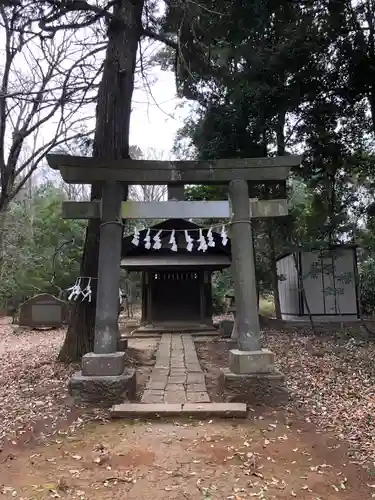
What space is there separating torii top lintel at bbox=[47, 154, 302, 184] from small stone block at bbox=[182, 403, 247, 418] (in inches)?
117

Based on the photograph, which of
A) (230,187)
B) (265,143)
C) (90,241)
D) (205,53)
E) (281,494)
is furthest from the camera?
(265,143)

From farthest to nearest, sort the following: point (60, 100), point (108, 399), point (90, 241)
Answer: point (60, 100)
point (90, 241)
point (108, 399)

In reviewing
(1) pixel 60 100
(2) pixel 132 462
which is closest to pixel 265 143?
(1) pixel 60 100

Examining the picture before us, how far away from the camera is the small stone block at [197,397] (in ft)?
16.9

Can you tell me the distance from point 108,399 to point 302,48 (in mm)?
9144

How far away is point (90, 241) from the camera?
25.1 ft

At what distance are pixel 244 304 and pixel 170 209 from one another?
1.67 metres

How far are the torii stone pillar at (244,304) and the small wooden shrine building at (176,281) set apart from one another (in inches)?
273

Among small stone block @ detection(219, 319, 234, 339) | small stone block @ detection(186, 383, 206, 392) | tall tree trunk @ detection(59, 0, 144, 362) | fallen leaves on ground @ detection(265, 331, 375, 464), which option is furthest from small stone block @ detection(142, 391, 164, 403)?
small stone block @ detection(219, 319, 234, 339)

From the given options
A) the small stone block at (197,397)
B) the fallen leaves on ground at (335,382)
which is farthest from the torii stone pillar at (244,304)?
the fallen leaves on ground at (335,382)

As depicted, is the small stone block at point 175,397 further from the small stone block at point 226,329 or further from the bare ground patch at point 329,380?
the small stone block at point 226,329

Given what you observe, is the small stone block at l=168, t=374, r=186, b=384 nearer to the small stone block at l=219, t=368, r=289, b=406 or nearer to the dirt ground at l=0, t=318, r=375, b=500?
the dirt ground at l=0, t=318, r=375, b=500

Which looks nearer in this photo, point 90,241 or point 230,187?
point 230,187

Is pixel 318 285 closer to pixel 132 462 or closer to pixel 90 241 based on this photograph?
pixel 90 241
